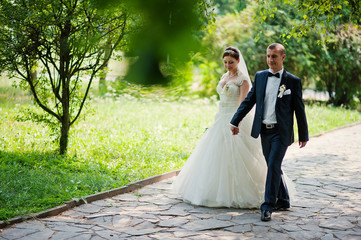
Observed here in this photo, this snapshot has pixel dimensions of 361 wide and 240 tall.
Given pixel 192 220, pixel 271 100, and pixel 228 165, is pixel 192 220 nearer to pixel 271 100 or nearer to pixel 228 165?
pixel 228 165

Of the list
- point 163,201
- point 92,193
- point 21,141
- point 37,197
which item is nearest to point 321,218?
point 163,201

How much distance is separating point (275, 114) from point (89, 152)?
4705 mm

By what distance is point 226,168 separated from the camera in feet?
18.1

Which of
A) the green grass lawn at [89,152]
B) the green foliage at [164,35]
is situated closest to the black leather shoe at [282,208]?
the green grass lawn at [89,152]

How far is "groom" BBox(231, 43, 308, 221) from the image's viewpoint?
4.89 metres

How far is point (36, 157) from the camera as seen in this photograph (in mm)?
7633

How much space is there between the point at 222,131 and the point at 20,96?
7.97 meters

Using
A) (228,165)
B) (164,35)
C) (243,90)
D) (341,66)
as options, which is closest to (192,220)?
(228,165)

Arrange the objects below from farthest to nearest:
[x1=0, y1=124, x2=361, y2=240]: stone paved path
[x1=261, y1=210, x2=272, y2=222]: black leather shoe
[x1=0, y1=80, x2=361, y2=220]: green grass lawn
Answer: [x1=0, y1=80, x2=361, y2=220]: green grass lawn → [x1=261, y1=210, x2=272, y2=222]: black leather shoe → [x1=0, y1=124, x2=361, y2=240]: stone paved path

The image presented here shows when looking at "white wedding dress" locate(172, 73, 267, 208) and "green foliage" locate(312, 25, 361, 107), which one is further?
"green foliage" locate(312, 25, 361, 107)

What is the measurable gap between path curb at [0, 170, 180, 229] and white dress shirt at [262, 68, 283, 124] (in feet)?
8.07

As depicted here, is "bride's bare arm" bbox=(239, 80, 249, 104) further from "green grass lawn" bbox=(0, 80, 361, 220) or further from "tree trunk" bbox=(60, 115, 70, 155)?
"tree trunk" bbox=(60, 115, 70, 155)

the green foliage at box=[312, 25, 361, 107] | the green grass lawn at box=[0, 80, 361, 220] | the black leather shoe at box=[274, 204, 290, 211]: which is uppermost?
the green foliage at box=[312, 25, 361, 107]

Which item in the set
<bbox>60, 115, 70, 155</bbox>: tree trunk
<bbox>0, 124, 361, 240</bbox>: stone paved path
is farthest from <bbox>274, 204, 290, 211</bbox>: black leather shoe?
<bbox>60, 115, 70, 155</bbox>: tree trunk
